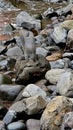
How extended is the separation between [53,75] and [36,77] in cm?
40

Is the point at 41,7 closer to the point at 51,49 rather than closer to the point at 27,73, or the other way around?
the point at 51,49

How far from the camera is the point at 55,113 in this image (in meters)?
5.54

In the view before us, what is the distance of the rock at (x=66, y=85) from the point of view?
6.55 meters

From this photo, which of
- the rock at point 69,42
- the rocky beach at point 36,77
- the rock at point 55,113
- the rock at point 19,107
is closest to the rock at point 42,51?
the rocky beach at point 36,77

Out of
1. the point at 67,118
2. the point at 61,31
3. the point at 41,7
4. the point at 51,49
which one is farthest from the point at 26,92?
the point at 41,7

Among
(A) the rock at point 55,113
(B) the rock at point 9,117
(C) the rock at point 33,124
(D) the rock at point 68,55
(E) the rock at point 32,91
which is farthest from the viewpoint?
(D) the rock at point 68,55

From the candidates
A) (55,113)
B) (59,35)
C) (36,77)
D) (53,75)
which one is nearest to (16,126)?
(55,113)

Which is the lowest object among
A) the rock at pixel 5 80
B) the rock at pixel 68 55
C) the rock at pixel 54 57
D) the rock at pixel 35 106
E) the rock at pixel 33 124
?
the rock at pixel 54 57

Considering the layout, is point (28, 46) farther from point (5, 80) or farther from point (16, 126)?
point (16, 126)

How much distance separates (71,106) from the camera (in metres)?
5.68

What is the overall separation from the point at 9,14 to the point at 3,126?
9699 mm

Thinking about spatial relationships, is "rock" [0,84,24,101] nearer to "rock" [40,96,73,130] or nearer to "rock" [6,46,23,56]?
"rock" [40,96,73,130]

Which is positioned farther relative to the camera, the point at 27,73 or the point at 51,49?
the point at 51,49

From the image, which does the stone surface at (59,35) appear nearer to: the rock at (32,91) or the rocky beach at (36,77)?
the rocky beach at (36,77)
